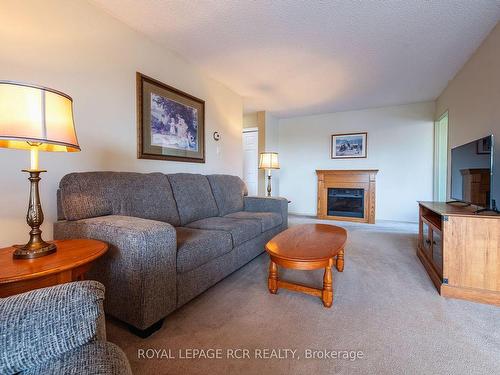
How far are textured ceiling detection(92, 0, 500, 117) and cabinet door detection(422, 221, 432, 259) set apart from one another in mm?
1862

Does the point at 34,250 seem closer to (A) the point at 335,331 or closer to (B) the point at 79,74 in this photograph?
(B) the point at 79,74

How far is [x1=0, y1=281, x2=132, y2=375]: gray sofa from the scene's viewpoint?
0.51m

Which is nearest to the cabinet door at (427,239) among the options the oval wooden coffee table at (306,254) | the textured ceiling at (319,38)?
the oval wooden coffee table at (306,254)

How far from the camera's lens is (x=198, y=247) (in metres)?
1.63

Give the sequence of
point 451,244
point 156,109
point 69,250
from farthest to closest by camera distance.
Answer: point 156,109, point 451,244, point 69,250

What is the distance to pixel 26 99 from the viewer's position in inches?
38.6

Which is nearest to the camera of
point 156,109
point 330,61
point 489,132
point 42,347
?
point 42,347

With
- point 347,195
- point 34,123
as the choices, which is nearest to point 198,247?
point 34,123

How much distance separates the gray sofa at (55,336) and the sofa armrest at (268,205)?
8.20 feet

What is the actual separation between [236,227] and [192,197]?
2.11 ft

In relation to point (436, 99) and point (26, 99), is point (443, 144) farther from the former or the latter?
point (26, 99)

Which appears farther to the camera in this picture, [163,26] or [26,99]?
[163,26]

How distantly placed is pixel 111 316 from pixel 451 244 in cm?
241

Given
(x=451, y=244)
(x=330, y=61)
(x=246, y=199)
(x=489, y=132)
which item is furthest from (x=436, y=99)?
(x=246, y=199)
